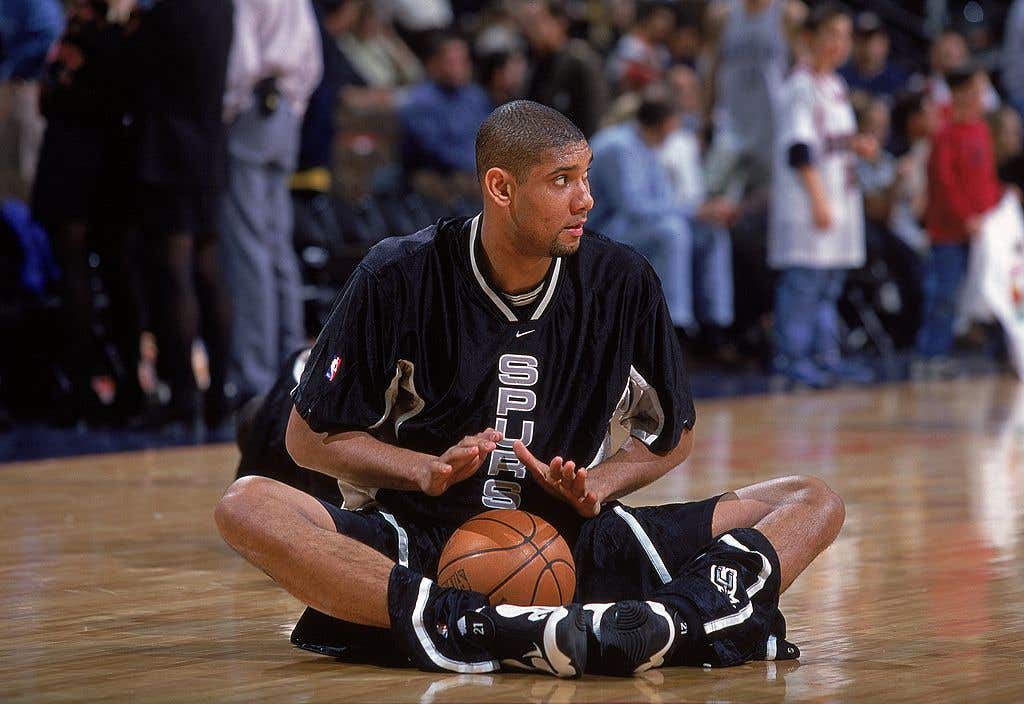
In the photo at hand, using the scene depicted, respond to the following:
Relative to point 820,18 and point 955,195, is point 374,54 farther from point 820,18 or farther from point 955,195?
point 955,195

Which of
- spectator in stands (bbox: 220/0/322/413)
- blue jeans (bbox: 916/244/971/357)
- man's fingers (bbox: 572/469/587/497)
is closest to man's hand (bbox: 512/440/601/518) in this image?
man's fingers (bbox: 572/469/587/497)

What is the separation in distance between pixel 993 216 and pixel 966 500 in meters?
5.24

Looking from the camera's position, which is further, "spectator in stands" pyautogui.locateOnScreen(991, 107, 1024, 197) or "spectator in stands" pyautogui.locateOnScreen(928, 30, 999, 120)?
"spectator in stands" pyautogui.locateOnScreen(928, 30, 999, 120)

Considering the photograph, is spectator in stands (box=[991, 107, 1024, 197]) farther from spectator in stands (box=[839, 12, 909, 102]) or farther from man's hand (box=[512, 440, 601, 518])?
man's hand (box=[512, 440, 601, 518])

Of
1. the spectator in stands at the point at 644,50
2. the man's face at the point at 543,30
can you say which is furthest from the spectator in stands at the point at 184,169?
the spectator in stands at the point at 644,50

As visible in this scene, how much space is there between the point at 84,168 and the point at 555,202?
4.11m

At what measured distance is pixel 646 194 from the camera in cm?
1020

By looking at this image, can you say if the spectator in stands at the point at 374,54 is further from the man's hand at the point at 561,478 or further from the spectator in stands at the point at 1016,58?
the man's hand at the point at 561,478

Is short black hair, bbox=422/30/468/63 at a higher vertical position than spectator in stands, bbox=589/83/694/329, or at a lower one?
higher

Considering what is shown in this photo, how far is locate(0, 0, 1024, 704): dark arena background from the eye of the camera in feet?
12.5

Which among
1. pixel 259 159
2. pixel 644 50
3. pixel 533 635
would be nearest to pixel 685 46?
pixel 644 50

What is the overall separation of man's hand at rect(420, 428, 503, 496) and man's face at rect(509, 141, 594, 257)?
0.41 m

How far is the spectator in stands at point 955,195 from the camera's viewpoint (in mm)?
10703

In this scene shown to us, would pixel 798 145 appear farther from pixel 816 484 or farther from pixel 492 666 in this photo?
pixel 492 666
